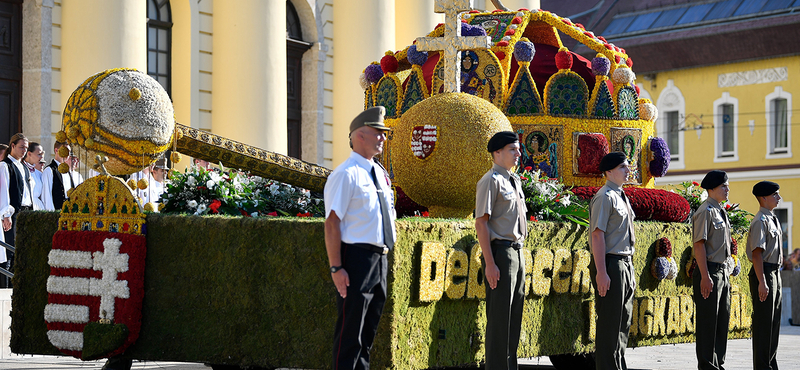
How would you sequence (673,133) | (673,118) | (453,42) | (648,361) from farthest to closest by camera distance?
(673,133)
(673,118)
(648,361)
(453,42)

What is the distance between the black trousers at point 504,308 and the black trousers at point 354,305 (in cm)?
136

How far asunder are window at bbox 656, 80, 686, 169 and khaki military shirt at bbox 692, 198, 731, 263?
28.9 m

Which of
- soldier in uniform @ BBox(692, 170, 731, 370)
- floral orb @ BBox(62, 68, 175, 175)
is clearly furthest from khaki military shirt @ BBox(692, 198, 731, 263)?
floral orb @ BBox(62, 68, 175, 175)

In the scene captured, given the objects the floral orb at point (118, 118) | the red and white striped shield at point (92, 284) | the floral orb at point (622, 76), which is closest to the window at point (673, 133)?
the floral orb at point (622, 76)

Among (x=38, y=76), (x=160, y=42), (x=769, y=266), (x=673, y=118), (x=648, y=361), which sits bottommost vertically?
(x=648, y=361)

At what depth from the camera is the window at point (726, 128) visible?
3647cm

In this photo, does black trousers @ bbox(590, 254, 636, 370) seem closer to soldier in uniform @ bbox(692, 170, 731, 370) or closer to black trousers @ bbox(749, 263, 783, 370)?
soldier in uniform @ bbox(692, 170, 731, 370)

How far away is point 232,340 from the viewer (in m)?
8.12

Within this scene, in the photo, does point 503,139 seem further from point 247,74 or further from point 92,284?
point 247,74

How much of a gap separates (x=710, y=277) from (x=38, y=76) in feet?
34.7

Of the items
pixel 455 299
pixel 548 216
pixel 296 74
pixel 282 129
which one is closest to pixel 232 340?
pixel 455 299

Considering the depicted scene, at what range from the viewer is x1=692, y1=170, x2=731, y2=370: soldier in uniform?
9664mm

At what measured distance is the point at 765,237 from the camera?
10.4 meters

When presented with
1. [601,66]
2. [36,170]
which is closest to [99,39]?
[36,170]
